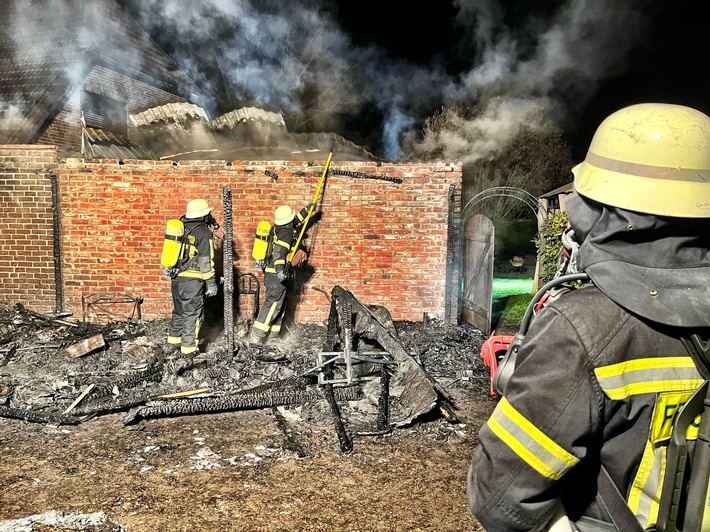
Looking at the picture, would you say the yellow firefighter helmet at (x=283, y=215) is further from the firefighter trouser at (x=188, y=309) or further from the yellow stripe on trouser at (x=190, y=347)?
the yellow stripe on trouser at (x=190, y=347)

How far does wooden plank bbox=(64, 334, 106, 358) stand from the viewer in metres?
6.02

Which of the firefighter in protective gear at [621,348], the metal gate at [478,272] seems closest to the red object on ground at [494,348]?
the firefighter in protective gear at [621,348]

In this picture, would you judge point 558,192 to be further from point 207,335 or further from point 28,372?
point 28,372

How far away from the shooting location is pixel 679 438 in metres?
1.14

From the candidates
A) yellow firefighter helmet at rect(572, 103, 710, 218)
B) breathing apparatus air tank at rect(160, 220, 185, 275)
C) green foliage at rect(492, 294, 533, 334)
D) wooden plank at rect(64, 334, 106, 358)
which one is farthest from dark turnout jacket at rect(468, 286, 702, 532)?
green foliage at rect(492, 294, 533, 334)

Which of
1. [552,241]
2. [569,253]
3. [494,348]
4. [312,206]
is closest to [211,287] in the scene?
[312,206]

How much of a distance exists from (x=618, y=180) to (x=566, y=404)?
583 millimetres

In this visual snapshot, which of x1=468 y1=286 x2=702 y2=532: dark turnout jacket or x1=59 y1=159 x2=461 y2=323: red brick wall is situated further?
x1=59 y1=159 x2=461 y2=323: red brick wall

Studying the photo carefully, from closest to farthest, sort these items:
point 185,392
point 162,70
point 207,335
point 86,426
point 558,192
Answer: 1. point 86,426
2. point 185,392
3. point 207,335
4. point 558,192
5. point 162,70

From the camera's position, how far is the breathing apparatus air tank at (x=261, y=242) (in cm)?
698

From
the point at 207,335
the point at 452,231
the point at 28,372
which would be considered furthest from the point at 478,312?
the point at 28,372

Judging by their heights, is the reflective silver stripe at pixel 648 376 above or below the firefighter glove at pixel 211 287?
above

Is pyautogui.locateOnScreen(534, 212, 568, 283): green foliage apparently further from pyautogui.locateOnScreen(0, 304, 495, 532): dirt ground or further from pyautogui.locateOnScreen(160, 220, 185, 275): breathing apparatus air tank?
pyautogui.locateOnScreen(160, 220, 185, 275): breathing apparatus air tank

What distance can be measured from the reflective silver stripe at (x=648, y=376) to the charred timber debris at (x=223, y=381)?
3139 millimetres
